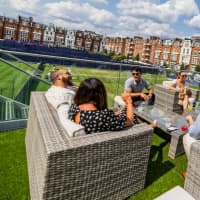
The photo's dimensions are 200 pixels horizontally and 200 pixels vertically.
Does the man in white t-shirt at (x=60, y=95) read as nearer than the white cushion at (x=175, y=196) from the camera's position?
No

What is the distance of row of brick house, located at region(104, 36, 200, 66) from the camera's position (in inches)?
2820

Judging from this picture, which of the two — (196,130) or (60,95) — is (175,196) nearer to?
(196,130)

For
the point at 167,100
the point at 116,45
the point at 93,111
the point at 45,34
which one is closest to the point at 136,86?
the point at 167,100

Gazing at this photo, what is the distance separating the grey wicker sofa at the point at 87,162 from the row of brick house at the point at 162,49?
73.1 m

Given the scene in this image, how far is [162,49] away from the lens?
82.2 m

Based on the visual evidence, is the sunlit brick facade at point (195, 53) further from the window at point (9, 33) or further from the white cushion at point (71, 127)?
the white cushion at point (71, 127)

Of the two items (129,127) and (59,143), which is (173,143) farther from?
(59,143)

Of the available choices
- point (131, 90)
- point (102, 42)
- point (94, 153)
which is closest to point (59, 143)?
point (94, 153)

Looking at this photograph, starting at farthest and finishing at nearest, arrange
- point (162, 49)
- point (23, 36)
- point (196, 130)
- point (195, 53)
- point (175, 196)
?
point (23, 36), point (162, 49), point (195, 53), point (196, 130), point (175, 196)

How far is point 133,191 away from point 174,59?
80866 mm

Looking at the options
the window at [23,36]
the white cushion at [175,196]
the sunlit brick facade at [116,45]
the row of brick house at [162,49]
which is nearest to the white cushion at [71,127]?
the white cushion at [175,196]

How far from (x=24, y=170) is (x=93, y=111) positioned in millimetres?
1125

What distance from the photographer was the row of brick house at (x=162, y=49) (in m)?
71.6

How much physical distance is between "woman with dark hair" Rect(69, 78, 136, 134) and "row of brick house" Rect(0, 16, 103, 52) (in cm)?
8608
